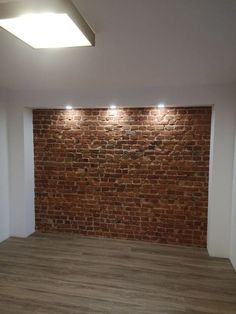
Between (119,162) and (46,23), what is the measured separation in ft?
8.21

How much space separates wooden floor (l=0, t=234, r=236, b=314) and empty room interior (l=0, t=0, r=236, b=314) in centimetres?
2

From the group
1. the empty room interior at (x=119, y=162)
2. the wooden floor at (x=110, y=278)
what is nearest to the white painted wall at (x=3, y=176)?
the empty room interior at (x=119, y=162)

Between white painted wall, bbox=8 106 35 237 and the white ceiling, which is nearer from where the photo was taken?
the white ceiling

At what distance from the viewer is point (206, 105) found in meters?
3.21

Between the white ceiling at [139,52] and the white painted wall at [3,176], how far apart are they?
0.47 meters

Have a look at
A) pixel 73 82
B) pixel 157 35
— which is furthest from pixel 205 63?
pixel 73 82

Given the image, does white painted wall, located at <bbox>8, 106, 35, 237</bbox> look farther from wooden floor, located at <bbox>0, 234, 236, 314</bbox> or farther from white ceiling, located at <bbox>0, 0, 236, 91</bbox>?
white ceiling, located at <bbox>0, 0, 236, 91</bbox>

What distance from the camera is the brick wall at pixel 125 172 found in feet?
11.4

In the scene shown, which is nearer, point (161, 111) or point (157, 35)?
point (157, 35)

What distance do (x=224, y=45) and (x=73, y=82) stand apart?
1.93 m

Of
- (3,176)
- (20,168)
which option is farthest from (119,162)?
(3,176)

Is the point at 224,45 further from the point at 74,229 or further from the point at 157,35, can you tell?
the point at 74,229

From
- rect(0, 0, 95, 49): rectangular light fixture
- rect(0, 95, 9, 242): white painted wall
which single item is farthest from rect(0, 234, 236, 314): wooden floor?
rect(0, 0, 95, 49): rectangular light fixture

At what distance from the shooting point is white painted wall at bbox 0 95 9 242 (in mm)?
3581
